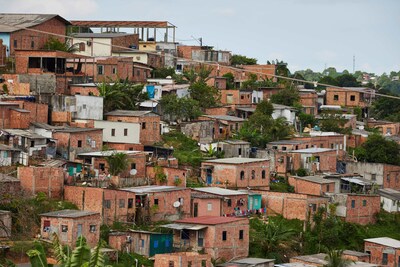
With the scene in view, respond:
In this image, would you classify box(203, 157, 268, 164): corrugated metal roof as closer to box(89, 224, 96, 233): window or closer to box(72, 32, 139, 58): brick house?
box(89, 224, 96, 233): window

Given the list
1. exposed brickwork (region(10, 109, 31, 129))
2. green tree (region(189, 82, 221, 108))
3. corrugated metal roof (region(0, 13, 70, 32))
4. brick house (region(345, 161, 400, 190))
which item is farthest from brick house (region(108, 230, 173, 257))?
corrugated metal roof (region(0, 13, 70, 32))

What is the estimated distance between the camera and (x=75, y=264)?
17281 mm

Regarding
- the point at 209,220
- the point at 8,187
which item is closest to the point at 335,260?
the point at 209,220

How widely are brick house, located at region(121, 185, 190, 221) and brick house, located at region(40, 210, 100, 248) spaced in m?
Result: 3.06

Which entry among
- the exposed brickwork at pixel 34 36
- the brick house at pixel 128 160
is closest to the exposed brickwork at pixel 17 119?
the brick house at pixel 128 160

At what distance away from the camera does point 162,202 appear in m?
35.5

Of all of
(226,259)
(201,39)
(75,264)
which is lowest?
(226,259)

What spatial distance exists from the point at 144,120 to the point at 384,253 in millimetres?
10108

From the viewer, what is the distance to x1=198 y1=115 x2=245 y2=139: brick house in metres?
45.9

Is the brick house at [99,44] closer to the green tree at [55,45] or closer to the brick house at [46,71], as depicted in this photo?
the green tree at [55,45]

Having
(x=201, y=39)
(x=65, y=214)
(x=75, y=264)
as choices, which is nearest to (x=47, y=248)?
(x=65, y=214)

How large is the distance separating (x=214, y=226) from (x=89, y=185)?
422cm

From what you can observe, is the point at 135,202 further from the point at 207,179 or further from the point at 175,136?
the point at 175,136

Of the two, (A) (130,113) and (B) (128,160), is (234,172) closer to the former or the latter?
(B) (128,160)
